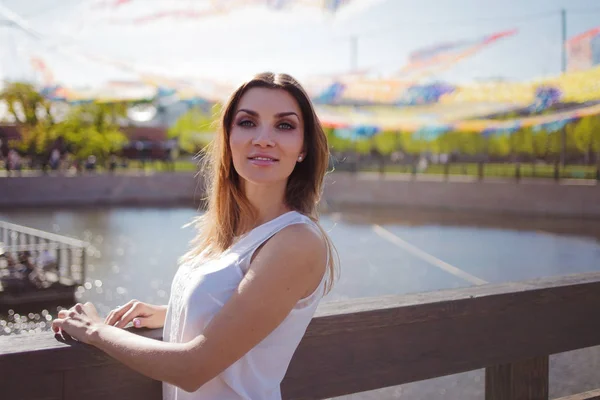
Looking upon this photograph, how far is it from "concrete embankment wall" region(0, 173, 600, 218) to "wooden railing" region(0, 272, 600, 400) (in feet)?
57.4

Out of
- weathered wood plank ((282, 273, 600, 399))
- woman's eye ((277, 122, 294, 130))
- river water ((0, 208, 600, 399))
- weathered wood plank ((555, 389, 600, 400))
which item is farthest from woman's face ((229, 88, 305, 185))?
river water ((0, 208, 600, 399))

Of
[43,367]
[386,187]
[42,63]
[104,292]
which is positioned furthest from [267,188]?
[42,63]

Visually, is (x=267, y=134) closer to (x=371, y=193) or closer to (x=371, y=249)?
(x=371, y=249)

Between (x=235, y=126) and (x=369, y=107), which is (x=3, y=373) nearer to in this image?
(x=235, y=126)

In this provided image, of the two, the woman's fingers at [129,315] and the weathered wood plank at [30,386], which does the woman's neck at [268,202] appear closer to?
the woman's fingers at [129,315]

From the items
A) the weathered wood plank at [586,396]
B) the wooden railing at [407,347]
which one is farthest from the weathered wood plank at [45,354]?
the weathered wood plank at [586,396]

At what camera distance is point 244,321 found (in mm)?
1238

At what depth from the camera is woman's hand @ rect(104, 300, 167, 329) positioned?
1530mm

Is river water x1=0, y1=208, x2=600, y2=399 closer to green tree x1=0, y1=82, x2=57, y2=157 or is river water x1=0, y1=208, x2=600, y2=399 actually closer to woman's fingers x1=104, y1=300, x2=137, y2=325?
woman's fingers x1=104, y1=300, x2=137, y2=325

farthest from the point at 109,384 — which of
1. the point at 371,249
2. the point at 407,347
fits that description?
the point at 371,249

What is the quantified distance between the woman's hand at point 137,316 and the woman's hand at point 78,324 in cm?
10

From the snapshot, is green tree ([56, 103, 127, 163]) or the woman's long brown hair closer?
the woman's long brown hair

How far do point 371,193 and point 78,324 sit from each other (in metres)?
22.6

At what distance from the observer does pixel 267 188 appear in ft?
4.95
